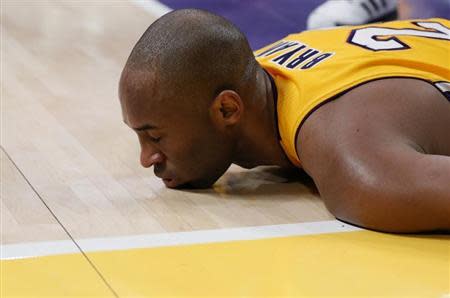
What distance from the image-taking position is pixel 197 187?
2.55 m

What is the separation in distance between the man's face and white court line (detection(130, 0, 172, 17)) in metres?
2.10

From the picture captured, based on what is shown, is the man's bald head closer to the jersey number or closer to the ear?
the ear

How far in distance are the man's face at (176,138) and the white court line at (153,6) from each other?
2105 millimetres

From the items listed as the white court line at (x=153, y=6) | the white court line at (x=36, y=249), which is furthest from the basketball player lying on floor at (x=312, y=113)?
the white court line at (x=153, y=6)

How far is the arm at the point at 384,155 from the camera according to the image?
2170 millimetres

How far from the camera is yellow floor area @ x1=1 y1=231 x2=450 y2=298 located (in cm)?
199

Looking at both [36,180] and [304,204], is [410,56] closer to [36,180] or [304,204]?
[304,204]

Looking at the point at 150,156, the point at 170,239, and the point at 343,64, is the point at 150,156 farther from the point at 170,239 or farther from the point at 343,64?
the point at 343,64

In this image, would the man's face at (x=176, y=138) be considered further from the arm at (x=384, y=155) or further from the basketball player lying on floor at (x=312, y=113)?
the arm at (x=384, y=155)

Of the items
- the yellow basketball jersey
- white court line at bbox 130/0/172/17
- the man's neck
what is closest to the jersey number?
the yellow basketball jersey

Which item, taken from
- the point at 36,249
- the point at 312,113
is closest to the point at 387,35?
the point at 312,113

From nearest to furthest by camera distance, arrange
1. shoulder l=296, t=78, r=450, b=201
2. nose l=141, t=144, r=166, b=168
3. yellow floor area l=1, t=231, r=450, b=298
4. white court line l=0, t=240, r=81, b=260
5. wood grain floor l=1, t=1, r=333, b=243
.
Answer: yellow floor area l=1, t=231, r=450, b=298 → white court line l=0, t=240, r=81, b=260 → shoulder l=296, t=78, r=450, b=201 → wood grain floor l=1, t=1, r=333, b=243 → nose l=141, t=144, r=166, b=168

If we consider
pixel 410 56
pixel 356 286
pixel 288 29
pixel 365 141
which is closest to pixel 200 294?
pixel 356 286

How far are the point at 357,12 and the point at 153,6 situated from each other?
1178mm
